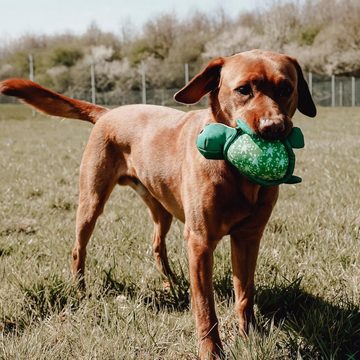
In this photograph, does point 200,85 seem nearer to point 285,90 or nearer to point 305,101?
point 285,90

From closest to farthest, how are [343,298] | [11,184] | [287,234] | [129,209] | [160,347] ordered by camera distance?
1. [160,347]
2. [343,298]
3. [287,234]
4. [129,209]
5. [11,184]

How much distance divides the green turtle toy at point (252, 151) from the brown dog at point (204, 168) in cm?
6

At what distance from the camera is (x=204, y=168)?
8.55ft

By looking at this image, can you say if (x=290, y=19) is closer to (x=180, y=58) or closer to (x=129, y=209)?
(x=180, y=58)

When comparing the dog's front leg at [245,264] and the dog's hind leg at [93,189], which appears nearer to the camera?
the dog's front leg at [245,264]

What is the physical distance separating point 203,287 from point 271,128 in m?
0.90

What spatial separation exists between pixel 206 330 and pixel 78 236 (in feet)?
4.54

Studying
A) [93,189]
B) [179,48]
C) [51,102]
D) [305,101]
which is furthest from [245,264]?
[179,48]

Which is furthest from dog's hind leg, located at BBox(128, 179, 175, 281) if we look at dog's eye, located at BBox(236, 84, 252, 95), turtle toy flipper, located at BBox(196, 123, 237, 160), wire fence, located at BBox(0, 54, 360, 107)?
wire fence, located at BBox(0, 54, 360, 107)

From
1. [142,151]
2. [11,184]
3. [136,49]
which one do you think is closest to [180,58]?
[136,49]

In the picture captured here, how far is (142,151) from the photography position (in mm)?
3414

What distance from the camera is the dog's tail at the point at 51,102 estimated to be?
374 cm

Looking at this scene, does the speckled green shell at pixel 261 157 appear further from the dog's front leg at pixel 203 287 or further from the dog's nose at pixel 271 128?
the dog's front leg at pixel 203 287

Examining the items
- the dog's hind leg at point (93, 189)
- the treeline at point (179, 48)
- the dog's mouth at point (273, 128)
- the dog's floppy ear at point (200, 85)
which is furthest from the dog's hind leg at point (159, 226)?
the treeline at point (179, 48)
